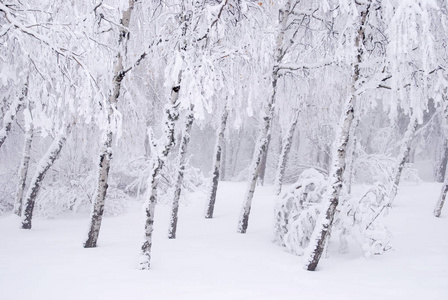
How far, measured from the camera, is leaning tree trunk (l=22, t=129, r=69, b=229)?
890 cm

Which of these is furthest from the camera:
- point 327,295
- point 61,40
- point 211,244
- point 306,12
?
point 306,12

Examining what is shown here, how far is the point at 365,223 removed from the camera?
6.56m

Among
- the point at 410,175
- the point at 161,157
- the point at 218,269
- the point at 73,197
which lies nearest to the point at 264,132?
the point at 161,157

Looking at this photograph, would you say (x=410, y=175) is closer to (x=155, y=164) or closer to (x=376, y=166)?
(x=376, y=166)

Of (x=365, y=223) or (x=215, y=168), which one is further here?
(x=215, y=168)

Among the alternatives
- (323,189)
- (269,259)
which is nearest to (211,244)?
(269,259)

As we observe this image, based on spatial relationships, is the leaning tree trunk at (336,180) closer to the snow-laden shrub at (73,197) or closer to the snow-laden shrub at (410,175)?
the snow-laden shrub at (73,197)

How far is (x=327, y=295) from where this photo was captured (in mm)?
4301

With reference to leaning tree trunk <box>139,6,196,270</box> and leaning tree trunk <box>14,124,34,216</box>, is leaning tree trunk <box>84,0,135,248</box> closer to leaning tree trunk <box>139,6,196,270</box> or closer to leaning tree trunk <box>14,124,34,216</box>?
leaning tree trunk <box>139,6,196,270</box>

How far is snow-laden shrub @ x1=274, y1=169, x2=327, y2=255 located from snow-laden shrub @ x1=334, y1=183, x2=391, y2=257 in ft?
2.06

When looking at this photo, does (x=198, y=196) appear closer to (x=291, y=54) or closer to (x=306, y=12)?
(x=291, y=54)

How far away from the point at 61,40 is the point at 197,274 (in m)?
3.98

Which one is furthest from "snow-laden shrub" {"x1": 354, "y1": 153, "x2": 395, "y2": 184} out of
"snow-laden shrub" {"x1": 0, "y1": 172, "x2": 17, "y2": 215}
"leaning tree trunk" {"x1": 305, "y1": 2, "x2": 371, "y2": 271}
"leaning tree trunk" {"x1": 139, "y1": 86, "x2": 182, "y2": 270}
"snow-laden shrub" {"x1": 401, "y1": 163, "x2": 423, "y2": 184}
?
"snow-laden shrub" {"x1": 0, "y1": 172, "x2": 17, "y2": 215}

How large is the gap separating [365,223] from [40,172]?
350 inches
